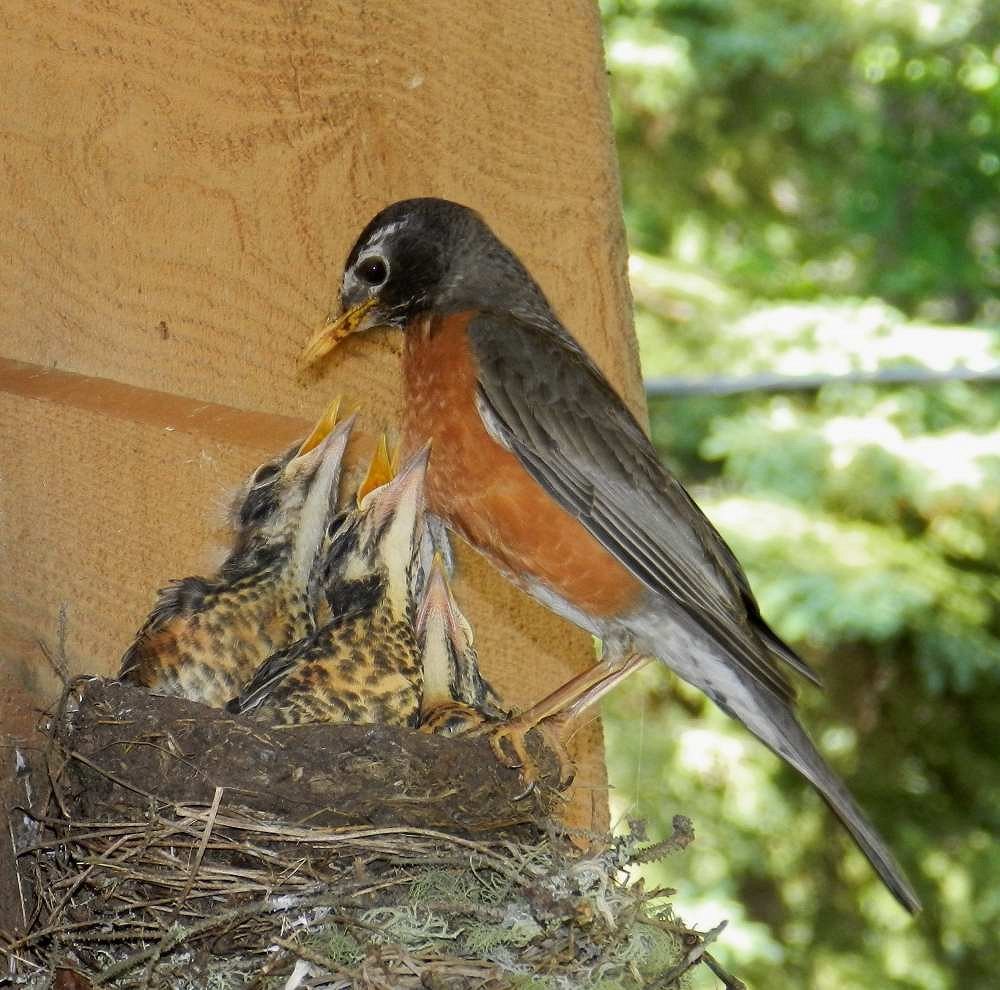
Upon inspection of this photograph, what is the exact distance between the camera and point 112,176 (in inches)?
125

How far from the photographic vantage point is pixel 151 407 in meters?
3.13

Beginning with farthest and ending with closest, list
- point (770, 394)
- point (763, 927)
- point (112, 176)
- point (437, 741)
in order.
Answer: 1. point (770, 394)
2. point (763, 927)
3. point (112, 176)
4. point (437, 741)

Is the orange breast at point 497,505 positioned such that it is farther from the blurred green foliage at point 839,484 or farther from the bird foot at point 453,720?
the blurred green foliage at point 839,484

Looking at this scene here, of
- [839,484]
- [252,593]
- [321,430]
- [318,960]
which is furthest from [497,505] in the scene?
[839,484]

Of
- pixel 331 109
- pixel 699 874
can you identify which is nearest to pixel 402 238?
pixel 331 109

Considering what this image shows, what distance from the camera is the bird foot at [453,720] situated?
3273 mm

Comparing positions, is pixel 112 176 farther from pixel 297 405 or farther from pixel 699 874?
pixel 699 874

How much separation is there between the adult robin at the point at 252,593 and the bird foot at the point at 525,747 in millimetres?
454

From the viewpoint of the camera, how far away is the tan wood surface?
296 cm

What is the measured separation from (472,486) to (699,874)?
629 centimetres

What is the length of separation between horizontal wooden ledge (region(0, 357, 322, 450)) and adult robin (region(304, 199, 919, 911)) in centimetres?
16

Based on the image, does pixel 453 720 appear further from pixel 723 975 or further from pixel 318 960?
pixel 318 960

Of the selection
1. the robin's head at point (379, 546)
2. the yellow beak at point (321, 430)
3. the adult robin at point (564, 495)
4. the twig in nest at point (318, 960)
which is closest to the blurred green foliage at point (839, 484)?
the adult robin at point (564, 495)

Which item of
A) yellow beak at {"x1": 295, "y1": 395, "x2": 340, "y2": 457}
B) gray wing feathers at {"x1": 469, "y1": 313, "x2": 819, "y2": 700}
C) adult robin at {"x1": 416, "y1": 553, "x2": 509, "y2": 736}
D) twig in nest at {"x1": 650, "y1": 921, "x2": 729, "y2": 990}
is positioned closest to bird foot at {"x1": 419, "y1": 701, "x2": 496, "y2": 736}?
adult robin at {"x1": 416, "y1": 553, "x2": 509, "y2": 736}
